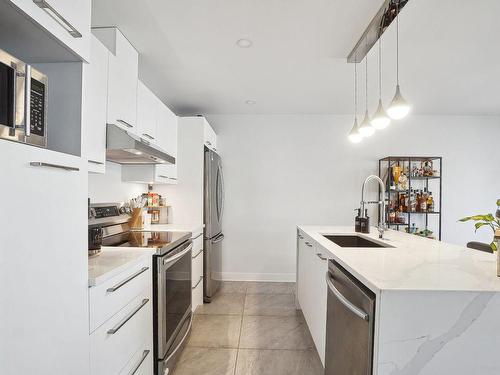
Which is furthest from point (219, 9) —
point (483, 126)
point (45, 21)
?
point (483, 126)

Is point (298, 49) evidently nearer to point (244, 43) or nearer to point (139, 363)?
point (244, 43)

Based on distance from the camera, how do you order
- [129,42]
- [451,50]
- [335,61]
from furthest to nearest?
[335,61] → [451,50] → [129,42]

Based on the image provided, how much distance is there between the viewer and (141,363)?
159 centimetres

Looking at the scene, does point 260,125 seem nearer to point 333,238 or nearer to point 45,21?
point 333,238

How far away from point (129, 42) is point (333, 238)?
7.46 feet

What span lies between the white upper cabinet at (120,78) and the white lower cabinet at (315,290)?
1.60 m

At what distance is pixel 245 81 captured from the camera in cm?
293

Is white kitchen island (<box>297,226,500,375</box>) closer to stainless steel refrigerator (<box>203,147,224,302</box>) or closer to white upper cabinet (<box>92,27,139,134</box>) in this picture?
white upper cabinet (<box>92,27,139,134</box>)

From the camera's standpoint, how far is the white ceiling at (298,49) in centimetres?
175

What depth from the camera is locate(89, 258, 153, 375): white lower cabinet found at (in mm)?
1213

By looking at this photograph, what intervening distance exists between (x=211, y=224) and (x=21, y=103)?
2.45 m

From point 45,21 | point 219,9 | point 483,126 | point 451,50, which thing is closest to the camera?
point 45,21

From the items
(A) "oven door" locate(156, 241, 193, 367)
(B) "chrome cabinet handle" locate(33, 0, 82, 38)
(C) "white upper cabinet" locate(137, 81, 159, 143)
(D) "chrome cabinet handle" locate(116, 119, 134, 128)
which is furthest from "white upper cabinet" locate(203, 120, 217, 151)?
(B) "chrome cabinet handle" locate(33, 0, 82, 38)

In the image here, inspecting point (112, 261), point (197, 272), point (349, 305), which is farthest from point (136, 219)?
point (349, 305)
